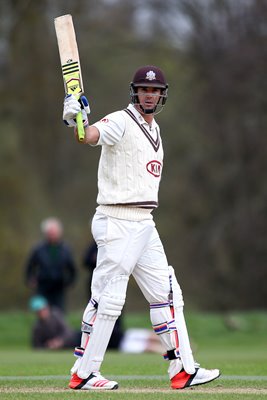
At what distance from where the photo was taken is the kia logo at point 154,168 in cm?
789

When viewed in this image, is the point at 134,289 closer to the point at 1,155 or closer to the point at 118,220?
the point at 1,155

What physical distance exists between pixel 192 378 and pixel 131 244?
3.48 ft

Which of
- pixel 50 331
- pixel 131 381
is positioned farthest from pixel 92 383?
pixel 50 331

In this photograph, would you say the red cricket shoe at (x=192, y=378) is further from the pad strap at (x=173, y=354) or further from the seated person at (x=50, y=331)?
the seated person at (x=50, y=331)

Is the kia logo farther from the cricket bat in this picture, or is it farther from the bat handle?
the cricket bat

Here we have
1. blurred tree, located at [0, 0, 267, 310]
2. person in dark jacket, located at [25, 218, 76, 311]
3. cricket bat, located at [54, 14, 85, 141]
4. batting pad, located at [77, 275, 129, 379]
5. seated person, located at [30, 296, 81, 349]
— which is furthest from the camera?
blurred tree, located at [0, 0, 267, 310]

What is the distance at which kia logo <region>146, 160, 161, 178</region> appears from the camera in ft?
25.9

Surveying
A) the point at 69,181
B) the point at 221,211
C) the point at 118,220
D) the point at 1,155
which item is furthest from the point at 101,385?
the point at 69,181

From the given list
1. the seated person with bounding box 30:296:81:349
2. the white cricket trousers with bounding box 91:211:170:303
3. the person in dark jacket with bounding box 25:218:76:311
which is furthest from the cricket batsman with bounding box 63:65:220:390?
the person in dark jacket with bounding box 25:218:76:311

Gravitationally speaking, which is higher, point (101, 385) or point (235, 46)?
point (235, 46)

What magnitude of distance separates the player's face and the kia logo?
39 cm

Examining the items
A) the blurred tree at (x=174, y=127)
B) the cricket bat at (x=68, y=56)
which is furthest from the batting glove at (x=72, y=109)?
the blurred tree at (x=174, y=127)

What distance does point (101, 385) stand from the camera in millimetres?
7785

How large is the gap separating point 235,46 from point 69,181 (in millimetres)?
6491
